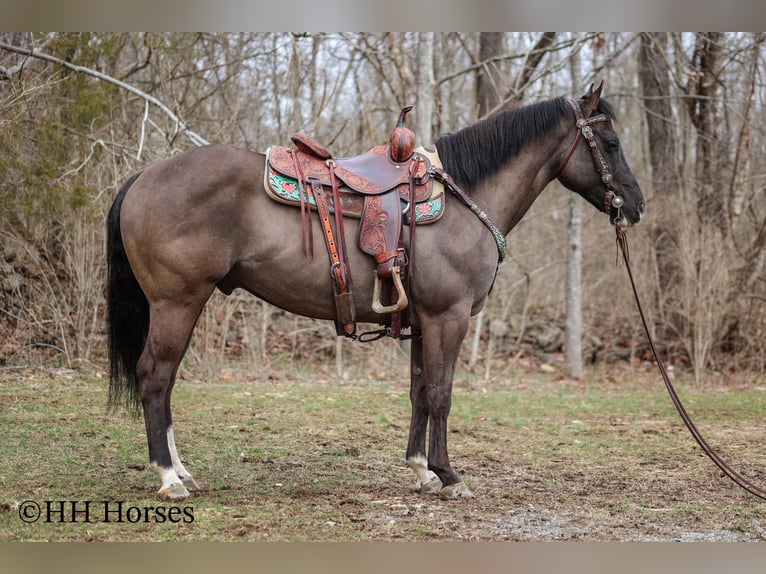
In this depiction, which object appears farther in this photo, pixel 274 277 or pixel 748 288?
pixel 748 288

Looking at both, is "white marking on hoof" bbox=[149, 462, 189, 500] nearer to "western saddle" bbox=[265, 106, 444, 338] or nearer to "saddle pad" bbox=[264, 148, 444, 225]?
"western saddle" bbox=[265, 106, 444, 338]

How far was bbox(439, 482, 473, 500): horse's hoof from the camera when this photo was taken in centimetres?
436

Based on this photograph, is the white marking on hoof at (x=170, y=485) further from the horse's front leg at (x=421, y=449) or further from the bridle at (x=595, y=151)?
the bridle at (x=595, y=151)

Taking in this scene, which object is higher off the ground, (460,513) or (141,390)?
(141,390)

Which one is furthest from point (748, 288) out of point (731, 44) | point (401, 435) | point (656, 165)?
point (401, 435)

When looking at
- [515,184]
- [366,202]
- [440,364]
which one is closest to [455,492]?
[440,364]

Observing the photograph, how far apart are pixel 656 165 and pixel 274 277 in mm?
9945

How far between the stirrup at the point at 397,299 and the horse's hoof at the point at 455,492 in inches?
42.9

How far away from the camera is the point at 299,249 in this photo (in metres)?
4.20

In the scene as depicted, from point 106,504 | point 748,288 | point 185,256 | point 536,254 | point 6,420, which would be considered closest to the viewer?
point 106,504

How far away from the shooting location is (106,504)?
3771 mm

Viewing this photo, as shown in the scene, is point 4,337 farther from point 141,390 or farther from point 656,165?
point 656,165

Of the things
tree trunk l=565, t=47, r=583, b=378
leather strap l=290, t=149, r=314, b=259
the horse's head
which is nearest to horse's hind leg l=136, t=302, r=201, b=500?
leather strap l=290, t=149, r=314, b=259

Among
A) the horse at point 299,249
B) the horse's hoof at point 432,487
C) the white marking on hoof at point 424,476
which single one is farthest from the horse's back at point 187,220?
the horse's hoof at point 432,487
